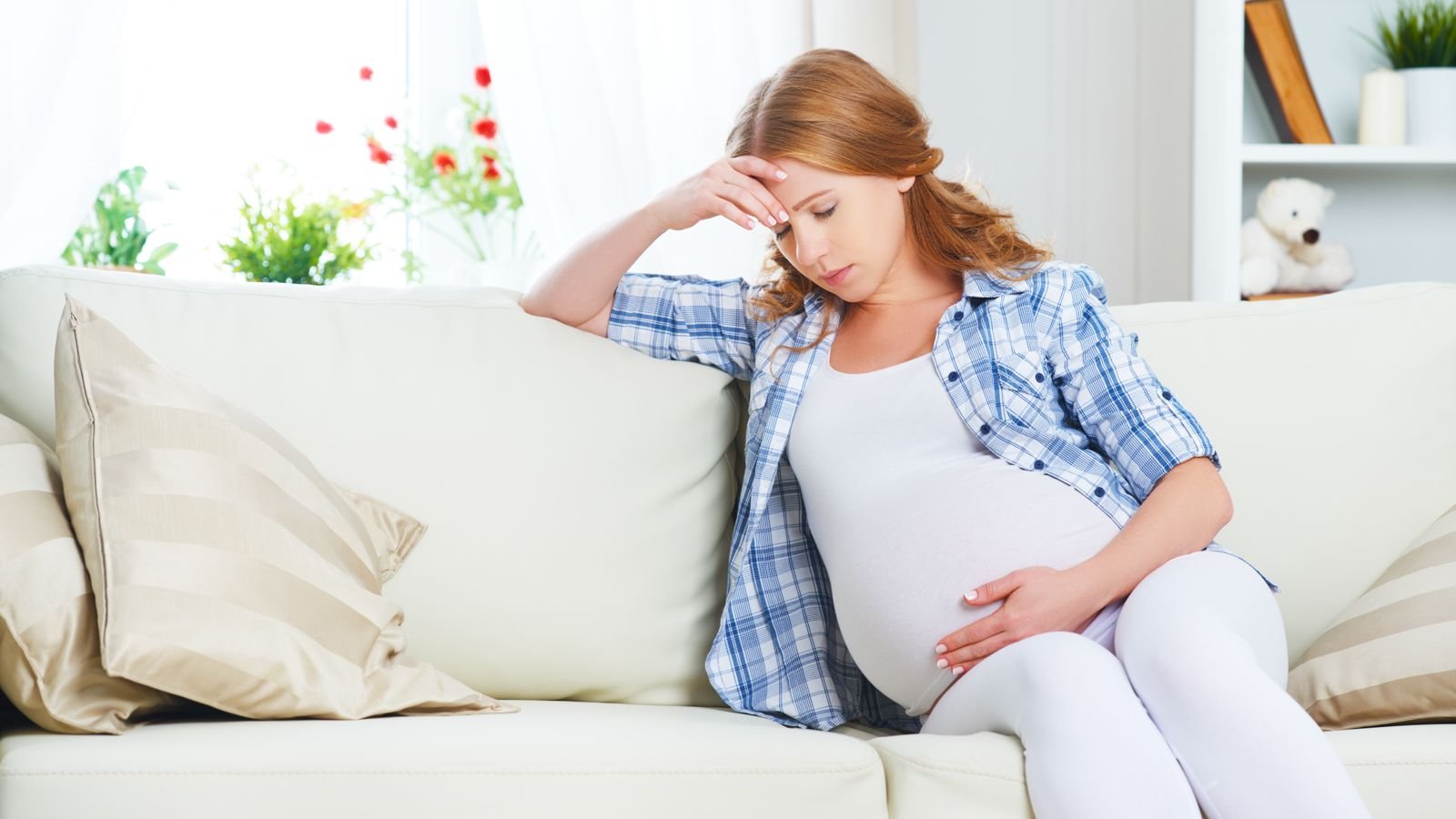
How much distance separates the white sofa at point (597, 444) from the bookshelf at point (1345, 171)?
3.13 feet

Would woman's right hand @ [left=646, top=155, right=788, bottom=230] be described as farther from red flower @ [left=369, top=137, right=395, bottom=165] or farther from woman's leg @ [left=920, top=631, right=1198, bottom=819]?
red flower @ [left=369, top=137, right=395, bottom=165]

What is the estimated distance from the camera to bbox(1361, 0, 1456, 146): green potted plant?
2586 millimetres

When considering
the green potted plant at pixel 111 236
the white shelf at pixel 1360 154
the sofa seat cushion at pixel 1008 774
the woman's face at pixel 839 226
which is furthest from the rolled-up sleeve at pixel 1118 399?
the green potted plant at pixel 111 236

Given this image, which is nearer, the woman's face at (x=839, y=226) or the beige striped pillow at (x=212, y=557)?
the beige striped pillow at (x=212, y=557)

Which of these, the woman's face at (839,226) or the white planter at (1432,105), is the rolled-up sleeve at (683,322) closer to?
the woman's face at (839,226)

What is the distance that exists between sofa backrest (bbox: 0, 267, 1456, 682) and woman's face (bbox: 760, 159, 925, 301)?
218 mm

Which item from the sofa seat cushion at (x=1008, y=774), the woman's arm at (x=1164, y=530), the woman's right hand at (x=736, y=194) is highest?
the woman's right hand at (x=736, y=194)

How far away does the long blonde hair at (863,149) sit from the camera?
1433 millimetres

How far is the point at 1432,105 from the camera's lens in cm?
260

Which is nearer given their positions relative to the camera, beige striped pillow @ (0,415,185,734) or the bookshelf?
beige striped pillow @ (0,415,185,734)

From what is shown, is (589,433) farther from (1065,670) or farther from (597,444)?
(1065,670)

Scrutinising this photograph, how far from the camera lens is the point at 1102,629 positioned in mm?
1293

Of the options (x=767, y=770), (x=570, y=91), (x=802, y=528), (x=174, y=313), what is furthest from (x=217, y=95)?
(x=767, y=770)

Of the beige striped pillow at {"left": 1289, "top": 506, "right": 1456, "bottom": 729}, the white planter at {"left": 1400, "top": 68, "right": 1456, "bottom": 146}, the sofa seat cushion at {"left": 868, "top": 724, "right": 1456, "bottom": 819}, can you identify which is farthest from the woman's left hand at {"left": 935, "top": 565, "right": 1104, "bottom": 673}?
the white planter at {"left": 1400, "top": 68, "right": 1456, "bottom": 146}
